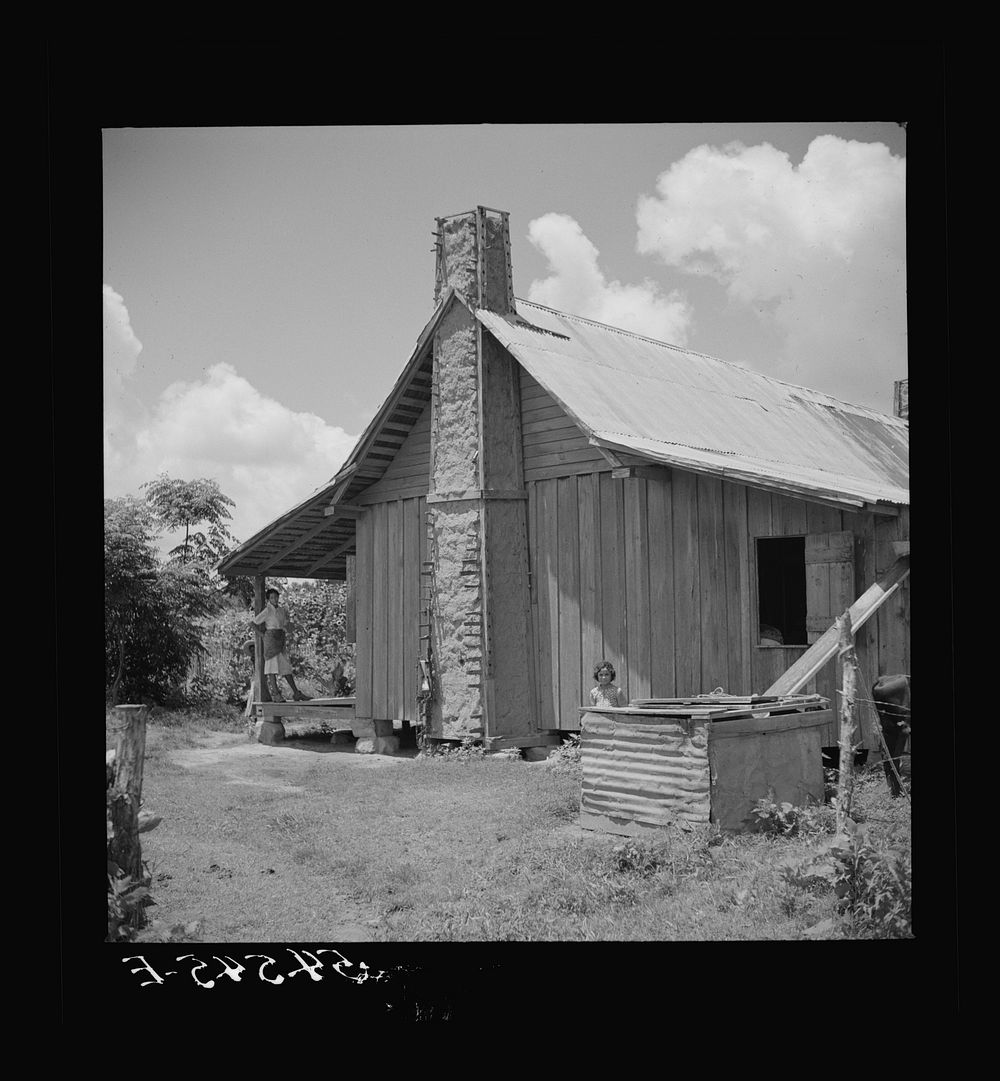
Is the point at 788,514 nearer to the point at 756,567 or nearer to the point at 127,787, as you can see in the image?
the point at 756,567

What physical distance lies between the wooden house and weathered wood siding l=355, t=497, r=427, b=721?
32 mm

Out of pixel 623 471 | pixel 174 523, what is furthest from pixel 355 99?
pixel 174 523

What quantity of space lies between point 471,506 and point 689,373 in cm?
509

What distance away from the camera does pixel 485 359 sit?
45.4 feet

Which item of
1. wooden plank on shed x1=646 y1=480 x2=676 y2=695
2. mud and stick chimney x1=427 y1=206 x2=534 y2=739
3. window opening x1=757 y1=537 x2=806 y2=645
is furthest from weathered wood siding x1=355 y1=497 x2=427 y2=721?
window opening x1=757 y1=537 x2=806 y2=645

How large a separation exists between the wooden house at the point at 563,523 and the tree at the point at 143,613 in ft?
10.0

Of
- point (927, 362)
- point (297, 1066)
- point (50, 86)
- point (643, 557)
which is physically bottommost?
point (297, 1066)

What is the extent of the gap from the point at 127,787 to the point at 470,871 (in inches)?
113

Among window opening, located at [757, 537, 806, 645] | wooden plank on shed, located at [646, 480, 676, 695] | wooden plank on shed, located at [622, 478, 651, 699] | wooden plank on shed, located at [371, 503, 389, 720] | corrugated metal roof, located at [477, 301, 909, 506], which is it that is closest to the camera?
corrugated metal roof, located at [477, 301, 909, 506]

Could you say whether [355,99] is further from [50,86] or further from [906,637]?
[906,637]

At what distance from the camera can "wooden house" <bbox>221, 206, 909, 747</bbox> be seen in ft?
38.7

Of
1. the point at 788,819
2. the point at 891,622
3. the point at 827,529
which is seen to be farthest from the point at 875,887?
the point at 827,529

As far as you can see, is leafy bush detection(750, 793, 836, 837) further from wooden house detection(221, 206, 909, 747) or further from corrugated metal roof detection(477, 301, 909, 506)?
corrugated metal roof detection(477, 301, 909, 506)

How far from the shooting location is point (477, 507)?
1375 cm
